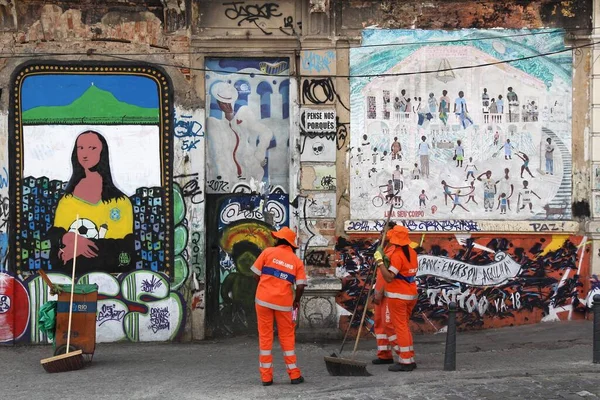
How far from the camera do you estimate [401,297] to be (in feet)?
32.7

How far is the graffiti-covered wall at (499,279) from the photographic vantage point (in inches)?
497

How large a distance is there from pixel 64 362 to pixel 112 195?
2.99 m

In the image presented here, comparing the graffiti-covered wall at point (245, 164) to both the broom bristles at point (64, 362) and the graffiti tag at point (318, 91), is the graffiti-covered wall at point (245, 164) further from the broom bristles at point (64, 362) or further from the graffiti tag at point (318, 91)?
the broom bristles at point (64, 362)

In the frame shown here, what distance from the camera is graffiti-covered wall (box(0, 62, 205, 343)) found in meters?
12.4

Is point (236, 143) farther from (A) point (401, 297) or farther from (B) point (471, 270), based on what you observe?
(A) point (401, 297)

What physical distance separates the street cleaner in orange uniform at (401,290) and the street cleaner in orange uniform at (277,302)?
44.9 inches

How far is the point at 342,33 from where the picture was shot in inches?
494

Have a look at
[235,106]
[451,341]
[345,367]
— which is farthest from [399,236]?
[235,106]

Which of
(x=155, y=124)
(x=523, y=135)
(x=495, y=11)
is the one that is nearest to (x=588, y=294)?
(x=523, y=135)

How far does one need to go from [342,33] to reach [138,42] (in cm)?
292

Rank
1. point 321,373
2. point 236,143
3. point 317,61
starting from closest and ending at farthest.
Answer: point 321,373, point 317,61, point 236,143

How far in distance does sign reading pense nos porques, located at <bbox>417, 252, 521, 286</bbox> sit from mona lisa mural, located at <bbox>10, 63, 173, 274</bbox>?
3730mm

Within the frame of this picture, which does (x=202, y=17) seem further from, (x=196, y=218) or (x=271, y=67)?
(x=196, y=218)

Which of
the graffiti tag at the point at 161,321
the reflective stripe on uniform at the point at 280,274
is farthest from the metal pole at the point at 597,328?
the graffiti tag at the point at 161,321
